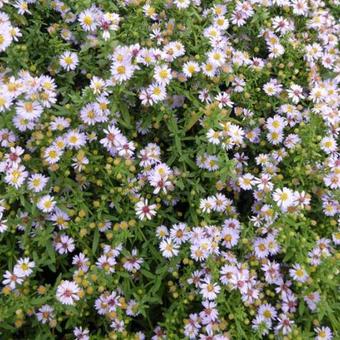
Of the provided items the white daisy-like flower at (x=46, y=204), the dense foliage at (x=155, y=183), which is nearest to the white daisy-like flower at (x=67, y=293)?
the dense foliage at (x=155, y=183)

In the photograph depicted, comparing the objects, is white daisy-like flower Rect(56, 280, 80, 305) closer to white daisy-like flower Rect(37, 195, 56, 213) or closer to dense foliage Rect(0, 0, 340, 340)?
dense foliage Rect(0, 0, 340, 340)

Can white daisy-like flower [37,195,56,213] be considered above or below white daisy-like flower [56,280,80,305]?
above

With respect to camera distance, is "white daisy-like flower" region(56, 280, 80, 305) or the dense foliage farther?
the dense foliage

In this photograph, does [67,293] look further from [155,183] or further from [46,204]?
[155,183]

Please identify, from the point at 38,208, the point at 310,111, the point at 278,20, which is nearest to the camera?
the point at 38,208

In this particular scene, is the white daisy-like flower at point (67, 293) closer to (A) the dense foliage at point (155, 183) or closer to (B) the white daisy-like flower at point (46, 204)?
(A) the dense foliage at point (155, 183)

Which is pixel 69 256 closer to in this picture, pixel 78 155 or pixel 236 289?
pixel 78 155

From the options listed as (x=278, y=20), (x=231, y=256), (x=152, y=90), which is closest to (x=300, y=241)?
(x=231, y=256)

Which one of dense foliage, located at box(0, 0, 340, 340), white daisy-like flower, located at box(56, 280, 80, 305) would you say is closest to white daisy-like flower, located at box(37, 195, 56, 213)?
dense foliage, located at box(0, 0, 340, 340)
